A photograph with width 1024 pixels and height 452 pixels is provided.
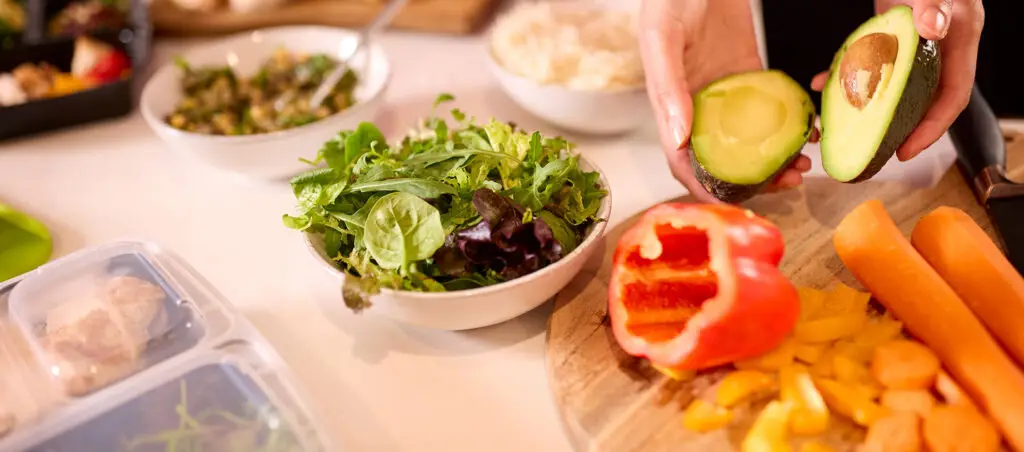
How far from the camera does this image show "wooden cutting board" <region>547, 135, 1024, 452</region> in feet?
3.08

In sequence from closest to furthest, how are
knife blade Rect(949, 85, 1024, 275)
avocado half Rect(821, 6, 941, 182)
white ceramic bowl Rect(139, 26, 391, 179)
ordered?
1. avocado half Rect(821, 6, 941, 182)
2. knife blade Rect(949, 85, 1024, 275)
3. white ceramic bowl Rect(139, 26, 391, 179)

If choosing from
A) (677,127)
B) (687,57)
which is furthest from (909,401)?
(687,57)

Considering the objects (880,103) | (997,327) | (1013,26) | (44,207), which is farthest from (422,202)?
(1013,26)

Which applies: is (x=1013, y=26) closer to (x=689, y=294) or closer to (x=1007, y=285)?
(x=1007, y=285)

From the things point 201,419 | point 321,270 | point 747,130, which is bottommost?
point 321,270

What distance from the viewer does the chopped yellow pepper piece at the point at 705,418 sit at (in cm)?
93

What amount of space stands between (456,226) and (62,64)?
139 cm

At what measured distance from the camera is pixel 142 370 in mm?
973

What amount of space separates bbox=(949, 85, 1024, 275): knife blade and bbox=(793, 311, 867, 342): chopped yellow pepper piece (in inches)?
12.2

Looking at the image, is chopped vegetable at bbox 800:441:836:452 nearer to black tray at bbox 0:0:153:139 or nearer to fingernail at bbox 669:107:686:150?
fingernail at bbox 669:107:686:150

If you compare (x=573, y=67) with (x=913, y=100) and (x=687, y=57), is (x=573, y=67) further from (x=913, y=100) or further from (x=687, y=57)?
(x=913, y=100)

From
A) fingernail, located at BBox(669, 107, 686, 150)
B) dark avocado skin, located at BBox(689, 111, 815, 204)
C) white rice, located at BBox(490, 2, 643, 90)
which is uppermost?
fingernail, located at BBox(669, 107, 686, 150)

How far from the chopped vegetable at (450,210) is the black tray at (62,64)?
823 millimetres

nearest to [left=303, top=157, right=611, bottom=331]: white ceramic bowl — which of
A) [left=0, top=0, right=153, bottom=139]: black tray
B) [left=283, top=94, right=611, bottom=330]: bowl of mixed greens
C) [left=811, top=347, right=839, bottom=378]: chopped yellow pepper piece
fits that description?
[left=283, top=94, right=611, bottom=330]: bowl of mixed greens
